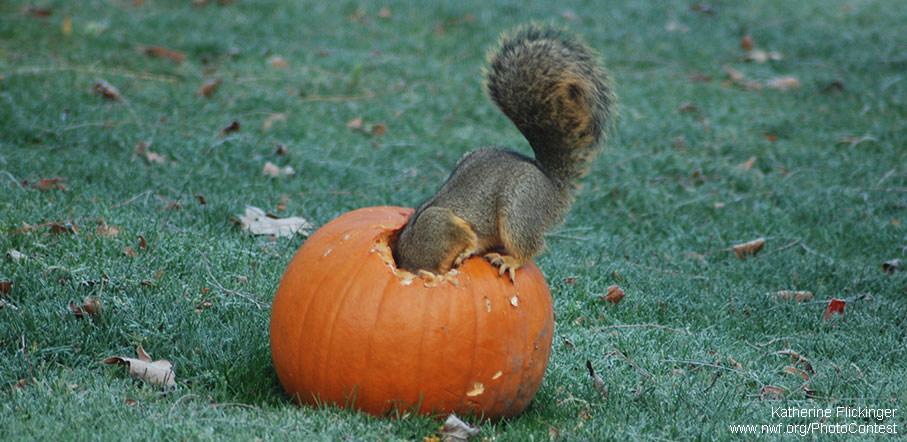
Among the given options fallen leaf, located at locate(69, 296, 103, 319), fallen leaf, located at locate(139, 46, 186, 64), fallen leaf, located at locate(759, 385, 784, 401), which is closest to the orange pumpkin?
fallen leaf, located at locate(69, 296, 103, 319)

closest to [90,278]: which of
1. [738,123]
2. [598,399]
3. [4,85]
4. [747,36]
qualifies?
[598,399]

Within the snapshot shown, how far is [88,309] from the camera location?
358cm

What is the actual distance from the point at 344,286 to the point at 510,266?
2.12 ft

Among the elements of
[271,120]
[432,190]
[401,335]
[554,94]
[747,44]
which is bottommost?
[432,190]

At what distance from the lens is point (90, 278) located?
386 centimetres

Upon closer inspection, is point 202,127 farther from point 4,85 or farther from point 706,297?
point 706,297

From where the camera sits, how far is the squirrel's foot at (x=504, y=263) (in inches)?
126

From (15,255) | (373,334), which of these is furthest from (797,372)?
(15,255)

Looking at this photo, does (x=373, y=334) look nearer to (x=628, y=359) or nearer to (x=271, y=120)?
(x=628, y=359)

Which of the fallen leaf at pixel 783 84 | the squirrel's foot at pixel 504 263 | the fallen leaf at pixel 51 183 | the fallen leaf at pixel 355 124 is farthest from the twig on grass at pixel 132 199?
the fallen leaf at pixel 783 84

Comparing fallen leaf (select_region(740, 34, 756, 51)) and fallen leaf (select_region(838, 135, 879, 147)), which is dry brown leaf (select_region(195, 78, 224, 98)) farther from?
fallen leaf (select_region(740, 34, 756, 51))

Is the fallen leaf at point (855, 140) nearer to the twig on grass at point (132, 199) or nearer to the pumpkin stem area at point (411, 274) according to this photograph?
the pumpkin stem area at point (411, 274)

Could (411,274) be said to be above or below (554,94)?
below

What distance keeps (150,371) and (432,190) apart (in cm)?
322
